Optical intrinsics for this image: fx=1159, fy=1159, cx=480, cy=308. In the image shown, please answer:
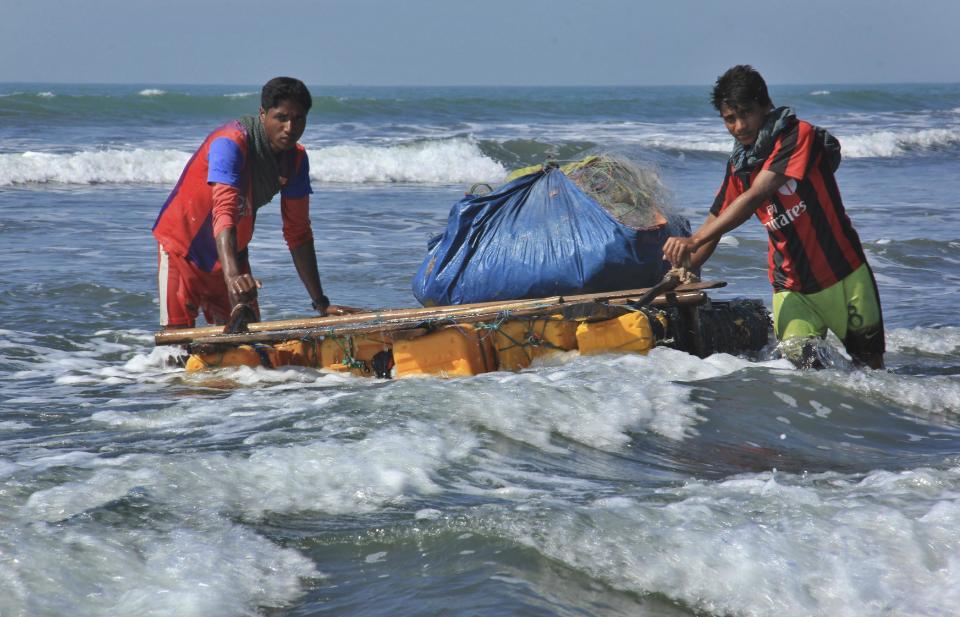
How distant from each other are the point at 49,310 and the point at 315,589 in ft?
16.9

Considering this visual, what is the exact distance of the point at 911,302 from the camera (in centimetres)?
818

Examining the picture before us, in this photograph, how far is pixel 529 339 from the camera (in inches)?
205

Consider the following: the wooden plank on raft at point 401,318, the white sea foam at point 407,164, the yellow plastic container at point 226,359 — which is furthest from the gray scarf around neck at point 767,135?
the white sea foam at point 407,164

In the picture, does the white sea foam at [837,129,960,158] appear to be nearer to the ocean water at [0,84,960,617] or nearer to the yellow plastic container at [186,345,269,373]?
the ocean water at [0,84,960,617]

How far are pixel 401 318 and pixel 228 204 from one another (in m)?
0.90

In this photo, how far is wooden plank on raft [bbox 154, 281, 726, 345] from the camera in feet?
16.7

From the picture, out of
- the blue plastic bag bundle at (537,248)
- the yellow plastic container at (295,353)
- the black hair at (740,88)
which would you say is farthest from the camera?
the yellow plastic container at (295,353)

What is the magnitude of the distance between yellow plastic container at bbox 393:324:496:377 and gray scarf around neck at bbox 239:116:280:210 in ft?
3.04

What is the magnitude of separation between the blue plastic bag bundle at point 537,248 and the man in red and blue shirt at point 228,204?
2.54ft

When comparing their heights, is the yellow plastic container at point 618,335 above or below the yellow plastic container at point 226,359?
above

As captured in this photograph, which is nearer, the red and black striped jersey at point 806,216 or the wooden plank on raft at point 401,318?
the red and black striped jersey at point 806,216

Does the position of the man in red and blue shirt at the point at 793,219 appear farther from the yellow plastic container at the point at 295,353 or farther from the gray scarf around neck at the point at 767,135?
the yellow plastic container at the point at 295,353

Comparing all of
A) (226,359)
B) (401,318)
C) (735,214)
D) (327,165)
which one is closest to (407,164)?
(327,165)

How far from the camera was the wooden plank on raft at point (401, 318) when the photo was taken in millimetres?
5086
